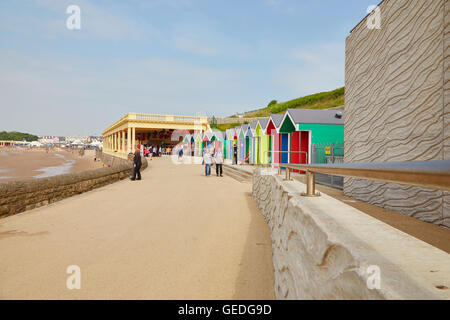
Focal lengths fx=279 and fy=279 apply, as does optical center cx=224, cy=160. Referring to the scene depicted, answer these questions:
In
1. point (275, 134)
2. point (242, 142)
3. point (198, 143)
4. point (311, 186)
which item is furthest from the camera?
point (198, 143)

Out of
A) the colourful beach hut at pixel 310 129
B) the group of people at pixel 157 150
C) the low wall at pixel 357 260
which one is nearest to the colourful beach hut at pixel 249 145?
the colourful beach hut at pixel 310 129

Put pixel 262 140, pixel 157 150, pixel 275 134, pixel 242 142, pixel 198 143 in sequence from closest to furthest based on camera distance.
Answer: pixel 275 134, pixel 262 140, pixel 242 142, pixel 198 143, pixel 157 150

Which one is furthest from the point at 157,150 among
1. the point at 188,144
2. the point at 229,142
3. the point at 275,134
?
the point at 275,134

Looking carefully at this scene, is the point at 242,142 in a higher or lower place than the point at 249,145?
higher

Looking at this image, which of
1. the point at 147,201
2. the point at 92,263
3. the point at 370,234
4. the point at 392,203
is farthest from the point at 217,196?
the point at 370,234

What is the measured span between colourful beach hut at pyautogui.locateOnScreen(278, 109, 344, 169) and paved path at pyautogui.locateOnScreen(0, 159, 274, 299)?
742 centimetres

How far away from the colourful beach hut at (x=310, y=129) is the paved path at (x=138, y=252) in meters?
7.42

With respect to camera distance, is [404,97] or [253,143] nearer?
[404,97]

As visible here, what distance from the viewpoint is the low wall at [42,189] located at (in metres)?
7.05

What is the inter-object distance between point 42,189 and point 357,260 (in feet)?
30.7

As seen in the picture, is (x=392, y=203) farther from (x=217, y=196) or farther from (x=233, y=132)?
(x=233, y=132)

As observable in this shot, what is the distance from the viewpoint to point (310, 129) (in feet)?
46.8

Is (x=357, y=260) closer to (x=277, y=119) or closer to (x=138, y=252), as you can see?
(x=138, y=252)
